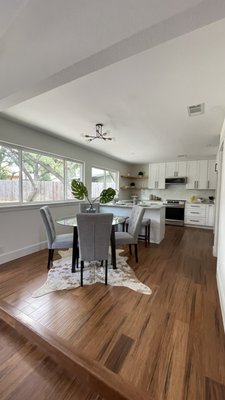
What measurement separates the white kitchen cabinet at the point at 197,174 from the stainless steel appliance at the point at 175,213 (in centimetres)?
73

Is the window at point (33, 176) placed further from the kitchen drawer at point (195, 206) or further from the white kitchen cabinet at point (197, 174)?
the white kitchen cabinet at point (197, 174)

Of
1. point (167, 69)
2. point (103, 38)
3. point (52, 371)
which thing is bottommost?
point (52, 371)

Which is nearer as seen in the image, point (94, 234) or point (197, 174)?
point (94, 234)

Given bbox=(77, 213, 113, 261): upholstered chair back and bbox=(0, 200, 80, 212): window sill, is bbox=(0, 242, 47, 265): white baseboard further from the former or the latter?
bbox=(77, 213, 113, 261): upholstered chair back

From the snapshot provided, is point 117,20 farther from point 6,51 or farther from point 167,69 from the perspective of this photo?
point 6,51

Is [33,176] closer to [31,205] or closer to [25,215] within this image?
[31,205]

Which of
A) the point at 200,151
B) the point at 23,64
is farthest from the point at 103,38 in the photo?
the point at 200,151

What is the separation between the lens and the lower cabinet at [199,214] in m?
6.00

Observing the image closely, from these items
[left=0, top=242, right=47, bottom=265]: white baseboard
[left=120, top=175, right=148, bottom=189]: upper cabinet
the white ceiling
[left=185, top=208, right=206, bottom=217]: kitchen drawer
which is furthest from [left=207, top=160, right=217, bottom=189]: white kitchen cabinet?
[left=0, top=242, right=47, bottom=265]: white baseboard

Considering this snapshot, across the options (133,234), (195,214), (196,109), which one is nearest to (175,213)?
(195,214)

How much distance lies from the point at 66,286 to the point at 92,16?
2581mm

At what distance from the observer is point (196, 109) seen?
262 centimetres

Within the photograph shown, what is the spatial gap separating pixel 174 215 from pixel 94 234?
15.9 feet

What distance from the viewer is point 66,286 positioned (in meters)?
2.36
